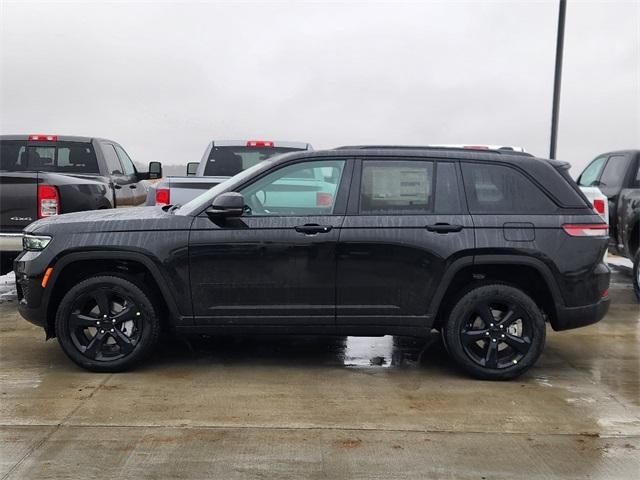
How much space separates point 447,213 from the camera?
525cm

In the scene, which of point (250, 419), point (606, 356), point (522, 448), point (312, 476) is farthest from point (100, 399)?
Answer: point (606, 356)

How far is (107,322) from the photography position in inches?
208

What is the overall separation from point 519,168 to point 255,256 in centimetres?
213

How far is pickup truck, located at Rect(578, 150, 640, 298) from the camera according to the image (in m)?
8.80

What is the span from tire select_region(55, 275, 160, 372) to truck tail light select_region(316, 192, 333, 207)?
4.91ft

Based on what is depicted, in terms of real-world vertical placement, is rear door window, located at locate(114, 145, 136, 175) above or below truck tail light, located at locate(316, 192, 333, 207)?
above

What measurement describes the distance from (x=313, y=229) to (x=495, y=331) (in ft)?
5.19

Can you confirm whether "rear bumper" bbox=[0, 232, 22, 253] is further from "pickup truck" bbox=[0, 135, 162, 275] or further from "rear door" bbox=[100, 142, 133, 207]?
"rear door" bbox=[100, 142, 133, 207]

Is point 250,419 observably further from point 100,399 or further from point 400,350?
point 400,350

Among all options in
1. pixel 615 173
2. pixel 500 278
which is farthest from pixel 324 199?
pixel 615 173

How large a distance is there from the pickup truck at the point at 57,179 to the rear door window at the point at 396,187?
3.50m

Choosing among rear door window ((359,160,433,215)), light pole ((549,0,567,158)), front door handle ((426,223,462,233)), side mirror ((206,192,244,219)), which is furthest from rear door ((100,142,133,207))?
light pole ((549,0,567,158))

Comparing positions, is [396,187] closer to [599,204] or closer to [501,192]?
[501,192]

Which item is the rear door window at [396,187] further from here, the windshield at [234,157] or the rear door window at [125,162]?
the rear door window at [125,162]
